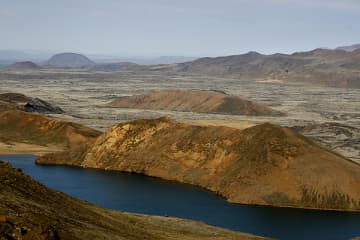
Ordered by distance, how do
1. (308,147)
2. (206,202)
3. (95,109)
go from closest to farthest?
1. (206,202)
2. (308,147)
3. (95,109)

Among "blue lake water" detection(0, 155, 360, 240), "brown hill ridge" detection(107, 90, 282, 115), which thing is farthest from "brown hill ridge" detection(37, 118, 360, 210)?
"brown hill ridge" detection(107, 90, 282, 115)

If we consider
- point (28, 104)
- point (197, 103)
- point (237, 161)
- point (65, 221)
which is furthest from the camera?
point (197, 103)

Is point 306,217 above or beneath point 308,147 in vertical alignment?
beneath

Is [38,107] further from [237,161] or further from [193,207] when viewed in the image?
[193,207]

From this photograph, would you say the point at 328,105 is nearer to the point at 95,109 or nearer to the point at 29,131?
the point at 95,109

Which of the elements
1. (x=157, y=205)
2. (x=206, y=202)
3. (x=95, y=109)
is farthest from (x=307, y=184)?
(x=95, y=109)

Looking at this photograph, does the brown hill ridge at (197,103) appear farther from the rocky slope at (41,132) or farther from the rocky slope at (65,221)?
the rocky slope at (65,221)

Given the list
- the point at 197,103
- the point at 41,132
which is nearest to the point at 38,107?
the point at 41,132

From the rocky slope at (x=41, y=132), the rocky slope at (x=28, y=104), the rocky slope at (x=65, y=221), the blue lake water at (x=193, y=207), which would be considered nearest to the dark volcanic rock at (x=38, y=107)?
the rocky slope at (x=28, y=104)
